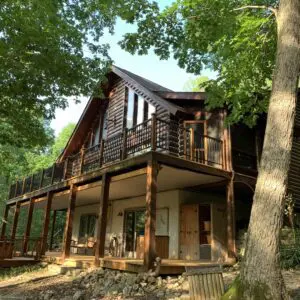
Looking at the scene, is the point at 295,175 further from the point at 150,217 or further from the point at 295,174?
the point at 150,217

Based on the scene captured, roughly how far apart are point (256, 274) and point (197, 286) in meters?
1.26

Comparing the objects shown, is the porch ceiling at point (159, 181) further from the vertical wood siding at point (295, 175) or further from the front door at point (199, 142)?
the vertical wood siding at point (295, 175)

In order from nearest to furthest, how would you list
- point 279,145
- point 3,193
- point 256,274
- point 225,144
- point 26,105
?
point 256,274
point 279,145
point 26,105
point 225,144
point 3,193

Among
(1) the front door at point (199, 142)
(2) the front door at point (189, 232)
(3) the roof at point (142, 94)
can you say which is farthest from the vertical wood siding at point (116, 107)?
(2) the front door at point (189, 232)

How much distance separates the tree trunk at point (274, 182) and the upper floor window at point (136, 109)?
839 cm

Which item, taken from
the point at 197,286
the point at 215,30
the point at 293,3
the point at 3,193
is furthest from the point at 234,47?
the point at 3,193

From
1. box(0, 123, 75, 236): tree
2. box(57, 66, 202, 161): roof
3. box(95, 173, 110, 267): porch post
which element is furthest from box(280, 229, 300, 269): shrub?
box(0, 123, 75, 236): tree

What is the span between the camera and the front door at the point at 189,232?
501 inches

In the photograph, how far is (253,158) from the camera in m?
13.7

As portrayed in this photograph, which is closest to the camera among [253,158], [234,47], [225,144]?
[234,47]

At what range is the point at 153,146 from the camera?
9.67 metres

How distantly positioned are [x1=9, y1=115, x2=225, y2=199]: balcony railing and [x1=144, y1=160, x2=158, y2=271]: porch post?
0.68 metres

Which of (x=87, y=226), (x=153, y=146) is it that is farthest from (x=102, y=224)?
(x=87, y=226)

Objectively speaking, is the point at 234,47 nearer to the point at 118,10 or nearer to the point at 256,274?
the point at 118,10
